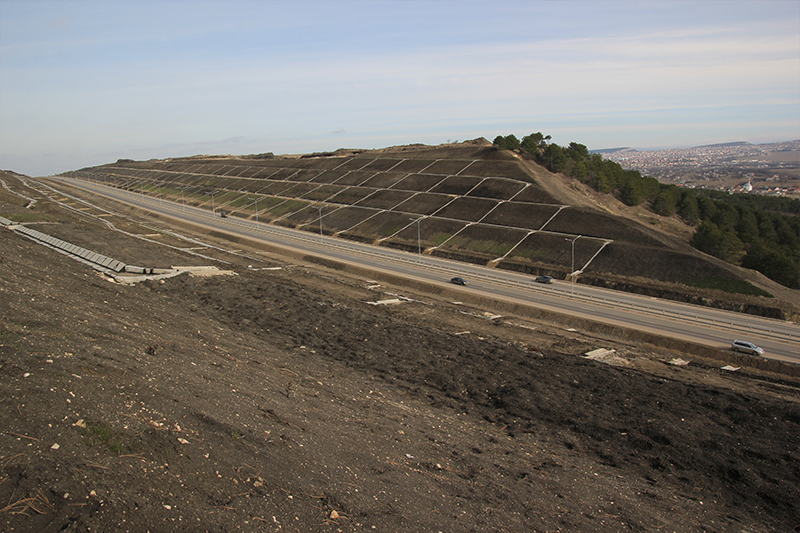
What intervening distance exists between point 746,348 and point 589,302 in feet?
52.2

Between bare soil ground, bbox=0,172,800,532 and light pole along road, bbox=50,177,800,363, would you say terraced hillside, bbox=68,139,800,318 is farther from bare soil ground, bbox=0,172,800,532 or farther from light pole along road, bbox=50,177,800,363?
bare soil ground, bbox=0,172,800,532

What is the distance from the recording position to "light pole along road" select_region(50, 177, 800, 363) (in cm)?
4166

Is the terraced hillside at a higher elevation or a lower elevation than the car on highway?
higher

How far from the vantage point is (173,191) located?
6206 inches

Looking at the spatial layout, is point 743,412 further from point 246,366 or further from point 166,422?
point 166,422

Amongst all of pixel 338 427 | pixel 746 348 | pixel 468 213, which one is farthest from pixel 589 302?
pixel 338 427

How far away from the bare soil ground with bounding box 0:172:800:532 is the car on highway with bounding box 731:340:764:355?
4761 mm

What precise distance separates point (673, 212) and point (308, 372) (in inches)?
4198

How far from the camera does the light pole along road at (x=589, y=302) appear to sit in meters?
41.7

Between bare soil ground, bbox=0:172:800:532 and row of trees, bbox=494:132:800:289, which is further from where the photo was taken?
row of trees, bbox=494:132:800:289

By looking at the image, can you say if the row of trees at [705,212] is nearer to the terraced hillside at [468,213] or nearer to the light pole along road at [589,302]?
the terraced hillside at [468,213]

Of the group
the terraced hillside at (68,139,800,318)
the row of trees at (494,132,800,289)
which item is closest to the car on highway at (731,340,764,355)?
the terraced hillside at (68,139,800,318)

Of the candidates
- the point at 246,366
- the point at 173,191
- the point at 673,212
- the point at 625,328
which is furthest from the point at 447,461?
the point at 173,191

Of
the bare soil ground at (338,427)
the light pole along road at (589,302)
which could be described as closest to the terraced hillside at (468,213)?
the light pole along road at (589,302)
